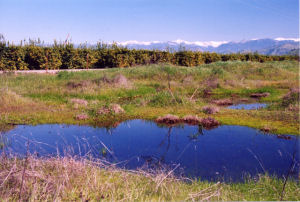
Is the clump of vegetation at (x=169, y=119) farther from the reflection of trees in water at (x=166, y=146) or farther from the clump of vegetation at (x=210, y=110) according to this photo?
the clump of vegetation at (x=210, y=110)

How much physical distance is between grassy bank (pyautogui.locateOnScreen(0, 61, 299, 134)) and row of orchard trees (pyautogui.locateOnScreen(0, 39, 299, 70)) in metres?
7.30

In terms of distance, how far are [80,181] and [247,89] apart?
18.9m

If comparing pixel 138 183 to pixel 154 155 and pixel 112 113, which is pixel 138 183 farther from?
pixel 112 113

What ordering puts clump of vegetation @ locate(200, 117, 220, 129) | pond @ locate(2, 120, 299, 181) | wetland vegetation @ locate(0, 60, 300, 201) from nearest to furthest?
wetland vegetation @ locate(0, 60, 300, 201) < pond @ locate(2, 120, 299, 181) < clump of vegetation @ locate(200, 117, 220, 129)

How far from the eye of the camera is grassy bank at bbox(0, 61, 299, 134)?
1253 centimetres

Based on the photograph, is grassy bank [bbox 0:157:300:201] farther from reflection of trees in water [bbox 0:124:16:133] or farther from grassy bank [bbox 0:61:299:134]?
grassy bank [bbox 0:61:299:134]

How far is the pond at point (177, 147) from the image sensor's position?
7.47m

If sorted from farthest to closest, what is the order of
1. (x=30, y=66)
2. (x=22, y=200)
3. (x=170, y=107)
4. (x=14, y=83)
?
(x=30, y=66) → (x=14, y=83) → (x=170, y=107) → (x=22, y=200)

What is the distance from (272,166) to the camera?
7.71 metres

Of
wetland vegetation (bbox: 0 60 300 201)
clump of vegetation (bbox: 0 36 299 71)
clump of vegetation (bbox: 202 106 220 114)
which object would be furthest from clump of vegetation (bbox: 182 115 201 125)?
clump of vegetation (bbox: 0 36 299 71)

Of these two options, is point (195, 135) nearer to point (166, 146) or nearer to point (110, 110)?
point (166, 146)

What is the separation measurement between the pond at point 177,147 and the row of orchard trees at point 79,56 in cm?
2029

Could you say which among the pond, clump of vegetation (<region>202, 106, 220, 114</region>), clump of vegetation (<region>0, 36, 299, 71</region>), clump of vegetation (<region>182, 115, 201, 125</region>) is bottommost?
the pond

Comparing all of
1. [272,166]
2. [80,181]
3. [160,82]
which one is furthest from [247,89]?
[80,181]
